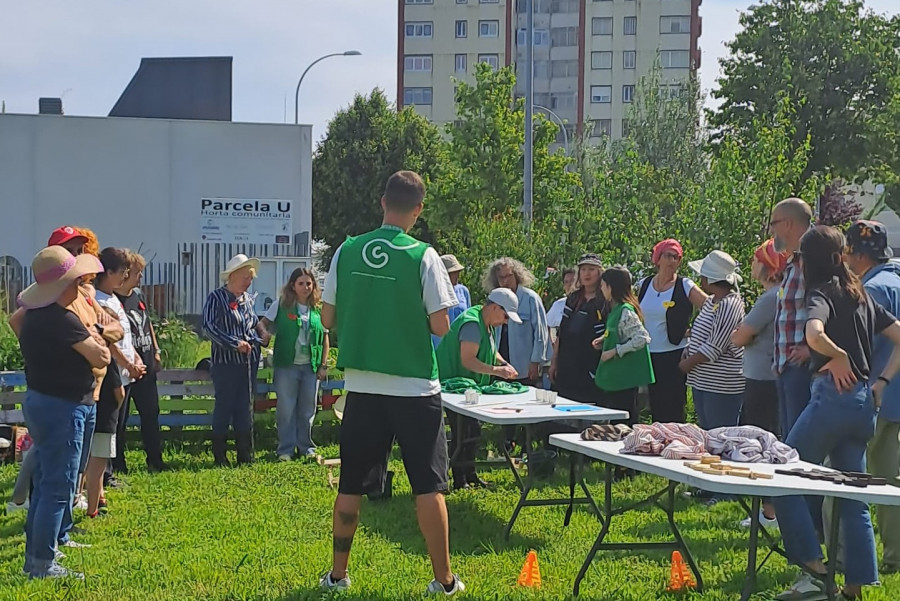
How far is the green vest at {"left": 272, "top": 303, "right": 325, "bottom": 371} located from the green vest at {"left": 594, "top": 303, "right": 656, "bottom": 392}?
2.93 metres

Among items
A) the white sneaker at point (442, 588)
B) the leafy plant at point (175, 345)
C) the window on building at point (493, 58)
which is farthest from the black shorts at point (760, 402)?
the window on building at point (493, 58)

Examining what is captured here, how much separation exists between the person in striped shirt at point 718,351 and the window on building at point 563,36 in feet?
199

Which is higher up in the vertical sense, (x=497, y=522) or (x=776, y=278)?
(x=776, y=278)

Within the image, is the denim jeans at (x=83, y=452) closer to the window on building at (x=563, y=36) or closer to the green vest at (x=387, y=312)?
the green vest at (x=387, y=312)

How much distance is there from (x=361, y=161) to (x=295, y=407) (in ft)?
92.1

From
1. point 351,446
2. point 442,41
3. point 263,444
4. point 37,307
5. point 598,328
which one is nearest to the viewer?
point 351,446

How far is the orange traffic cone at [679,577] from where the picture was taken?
5.13 metres

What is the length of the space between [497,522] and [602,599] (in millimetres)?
1818

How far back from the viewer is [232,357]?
9055 mm

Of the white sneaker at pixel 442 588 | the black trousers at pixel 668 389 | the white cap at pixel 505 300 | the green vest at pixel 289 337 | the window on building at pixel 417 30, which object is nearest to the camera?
the white sneaker at pixel 442 588

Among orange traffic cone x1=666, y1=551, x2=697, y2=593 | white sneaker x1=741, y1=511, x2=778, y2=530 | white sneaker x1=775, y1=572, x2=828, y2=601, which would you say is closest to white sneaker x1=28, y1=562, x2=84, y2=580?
orange traffic cone x1=666, y1=551, x2=697, y2=593

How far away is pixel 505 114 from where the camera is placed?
27.3 meters

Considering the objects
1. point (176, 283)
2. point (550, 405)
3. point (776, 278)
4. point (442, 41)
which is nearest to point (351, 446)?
point (550, 405)

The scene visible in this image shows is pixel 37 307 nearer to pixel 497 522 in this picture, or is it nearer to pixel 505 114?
pixel 497 522
